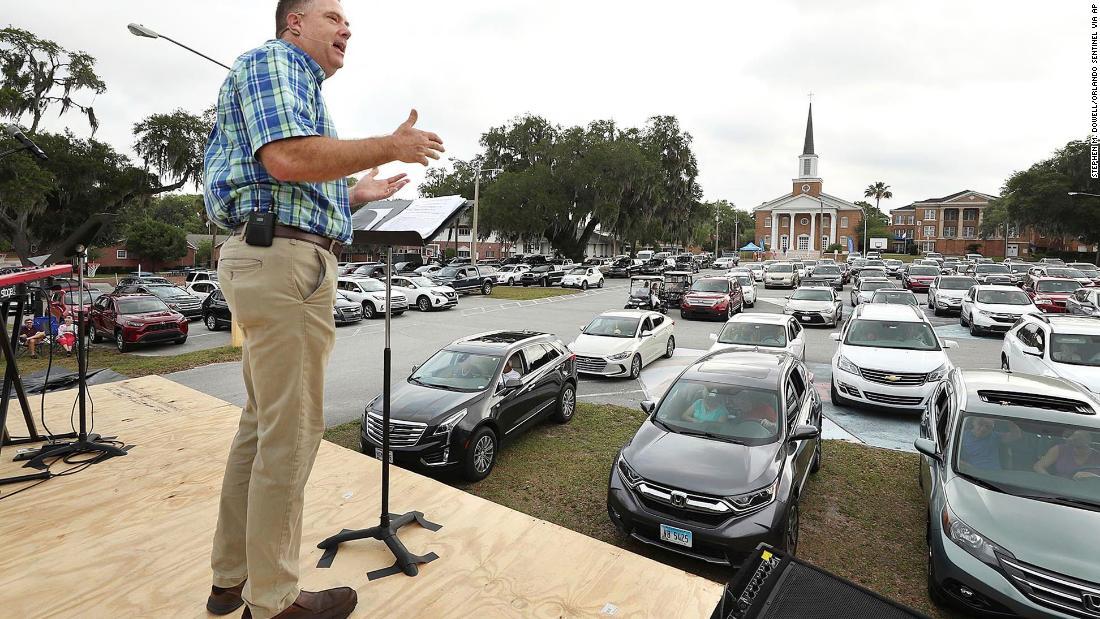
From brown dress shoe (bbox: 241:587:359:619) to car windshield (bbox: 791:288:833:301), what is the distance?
2033 centimetres

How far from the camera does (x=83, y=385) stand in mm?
4586

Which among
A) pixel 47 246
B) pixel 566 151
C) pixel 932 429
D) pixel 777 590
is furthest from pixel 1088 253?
pixel 47 246

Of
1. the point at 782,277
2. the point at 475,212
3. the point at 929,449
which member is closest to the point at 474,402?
the point at 929,449

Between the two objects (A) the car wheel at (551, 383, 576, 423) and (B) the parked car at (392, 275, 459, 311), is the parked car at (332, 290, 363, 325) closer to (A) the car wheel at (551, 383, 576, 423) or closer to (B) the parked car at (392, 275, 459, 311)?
(B) the parked car at (392, 275, 459, 311)

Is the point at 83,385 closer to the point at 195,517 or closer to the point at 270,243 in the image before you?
the point at 195,517

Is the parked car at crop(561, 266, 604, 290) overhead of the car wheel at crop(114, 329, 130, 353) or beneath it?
overhead

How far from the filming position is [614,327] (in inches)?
534

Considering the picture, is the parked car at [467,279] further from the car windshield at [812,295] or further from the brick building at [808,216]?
the brick building at [808,216]

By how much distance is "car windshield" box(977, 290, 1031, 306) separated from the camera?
18.1m

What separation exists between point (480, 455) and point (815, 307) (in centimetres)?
1618

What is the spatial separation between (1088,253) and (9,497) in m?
94.1

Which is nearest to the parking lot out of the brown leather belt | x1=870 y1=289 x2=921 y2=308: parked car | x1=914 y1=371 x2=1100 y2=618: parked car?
x1=870 y1=289 x2=921 y2=308: parked car

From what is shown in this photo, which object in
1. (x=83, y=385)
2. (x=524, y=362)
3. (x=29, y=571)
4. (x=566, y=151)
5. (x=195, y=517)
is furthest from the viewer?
(x=566, y=151)

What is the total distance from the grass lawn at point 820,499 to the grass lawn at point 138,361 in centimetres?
745
